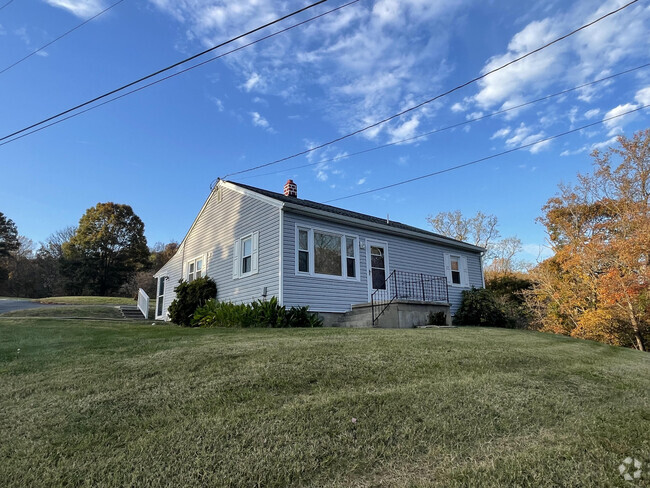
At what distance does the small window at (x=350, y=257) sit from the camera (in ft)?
39.0

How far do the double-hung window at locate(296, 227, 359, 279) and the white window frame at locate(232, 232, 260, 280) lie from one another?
1537 millimetres

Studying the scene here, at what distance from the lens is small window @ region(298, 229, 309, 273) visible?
10930 millimetres

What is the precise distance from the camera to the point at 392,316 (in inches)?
421

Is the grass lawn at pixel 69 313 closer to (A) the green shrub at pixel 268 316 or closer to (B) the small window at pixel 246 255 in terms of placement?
(B) the small window at pixel 246 255

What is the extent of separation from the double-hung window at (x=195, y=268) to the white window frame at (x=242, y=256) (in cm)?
302

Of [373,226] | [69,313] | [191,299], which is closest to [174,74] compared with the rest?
[373,226]

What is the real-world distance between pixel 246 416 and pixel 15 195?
2392cm

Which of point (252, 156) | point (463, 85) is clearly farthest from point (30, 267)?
point (463, 85)

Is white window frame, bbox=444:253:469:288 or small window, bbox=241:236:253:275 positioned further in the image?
white window frame, bbox=444:253:469:288

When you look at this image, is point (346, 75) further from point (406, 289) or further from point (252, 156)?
point (406, 289)

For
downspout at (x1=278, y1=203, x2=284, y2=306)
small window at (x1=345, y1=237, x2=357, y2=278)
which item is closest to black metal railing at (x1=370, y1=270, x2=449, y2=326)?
small window at (x1=345, y1=237, x2=357, y2=278)

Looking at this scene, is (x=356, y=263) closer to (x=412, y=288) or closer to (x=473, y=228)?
(x=412, y=288)

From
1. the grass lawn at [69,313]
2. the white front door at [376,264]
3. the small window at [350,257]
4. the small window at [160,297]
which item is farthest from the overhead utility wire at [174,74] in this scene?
the small window at [160,297]

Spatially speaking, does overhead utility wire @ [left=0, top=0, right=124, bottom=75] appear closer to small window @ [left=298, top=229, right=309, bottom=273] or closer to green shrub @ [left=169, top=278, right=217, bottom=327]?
small window @ [left=298, top=229, right=309, bottom=273]
